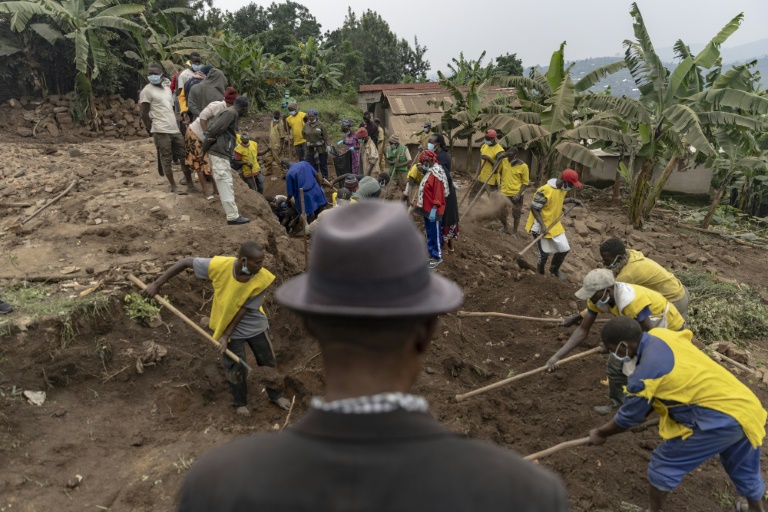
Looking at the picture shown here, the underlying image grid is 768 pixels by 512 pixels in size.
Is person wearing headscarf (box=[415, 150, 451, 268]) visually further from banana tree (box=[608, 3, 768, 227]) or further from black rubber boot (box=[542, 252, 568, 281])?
banana tree (box=[608, 3, 768, 227])

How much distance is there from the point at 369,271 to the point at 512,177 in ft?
29.1

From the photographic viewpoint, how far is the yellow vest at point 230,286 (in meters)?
4.34

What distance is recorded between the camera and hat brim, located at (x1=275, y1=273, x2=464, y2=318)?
3.60 ft

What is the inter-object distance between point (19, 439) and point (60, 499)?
82 centimetres

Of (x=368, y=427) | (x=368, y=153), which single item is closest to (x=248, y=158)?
(x=368, y=153)

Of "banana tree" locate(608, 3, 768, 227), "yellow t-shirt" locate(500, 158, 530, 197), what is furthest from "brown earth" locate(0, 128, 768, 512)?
"banana tree" locate(608, 3, 768, 227)

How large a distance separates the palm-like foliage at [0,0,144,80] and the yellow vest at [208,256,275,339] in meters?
10.0

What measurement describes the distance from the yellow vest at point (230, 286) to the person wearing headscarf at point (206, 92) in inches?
153

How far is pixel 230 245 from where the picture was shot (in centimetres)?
Answer: 654

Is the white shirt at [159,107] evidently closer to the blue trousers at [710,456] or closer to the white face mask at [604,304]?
the white face mask at [604,304]

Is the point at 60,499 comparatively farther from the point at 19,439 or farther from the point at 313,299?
the point at 313,299

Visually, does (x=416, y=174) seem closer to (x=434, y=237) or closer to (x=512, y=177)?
(x=434, y=237)

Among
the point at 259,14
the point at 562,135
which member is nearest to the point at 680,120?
the point at 562,135

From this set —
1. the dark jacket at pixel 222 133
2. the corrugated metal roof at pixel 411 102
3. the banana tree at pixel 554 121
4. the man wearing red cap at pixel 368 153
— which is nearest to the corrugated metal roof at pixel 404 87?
the corrugated metal roof at pixel 411 102
